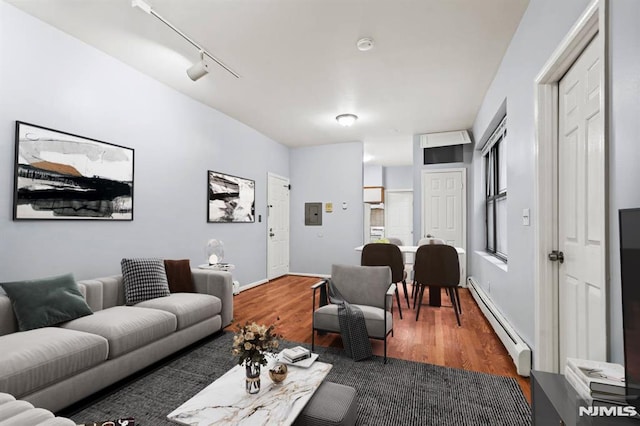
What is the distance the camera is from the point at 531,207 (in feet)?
7.50

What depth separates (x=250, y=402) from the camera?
1479 millimetres

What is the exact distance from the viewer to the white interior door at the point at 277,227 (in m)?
6.14

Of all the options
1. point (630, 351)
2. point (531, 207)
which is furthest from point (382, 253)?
point (630, 351)

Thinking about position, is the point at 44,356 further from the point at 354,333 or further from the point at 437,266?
the point at 437,266

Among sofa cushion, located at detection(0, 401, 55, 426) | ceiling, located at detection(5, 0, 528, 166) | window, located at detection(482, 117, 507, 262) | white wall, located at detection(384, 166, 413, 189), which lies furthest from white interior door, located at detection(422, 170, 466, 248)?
sofa cushion, located at detection(0, 401, 55, 426)

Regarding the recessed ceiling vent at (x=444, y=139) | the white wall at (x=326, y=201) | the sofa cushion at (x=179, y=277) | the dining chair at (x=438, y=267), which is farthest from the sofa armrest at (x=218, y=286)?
the recessed ceiling vent at (x=444, y=139)

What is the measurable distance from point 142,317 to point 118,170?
5.46 feet

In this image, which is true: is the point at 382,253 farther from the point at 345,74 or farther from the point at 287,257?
the point at 287,257

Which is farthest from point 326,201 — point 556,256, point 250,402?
point 250,402

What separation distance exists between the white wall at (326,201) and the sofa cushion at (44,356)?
15.9 feet

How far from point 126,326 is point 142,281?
0.74 meters

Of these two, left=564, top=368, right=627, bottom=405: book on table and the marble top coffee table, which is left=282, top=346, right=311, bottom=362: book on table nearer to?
the marble top coffee table

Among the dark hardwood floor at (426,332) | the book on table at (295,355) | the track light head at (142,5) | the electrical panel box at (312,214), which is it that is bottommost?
the dark hardwood floor at (426,332)

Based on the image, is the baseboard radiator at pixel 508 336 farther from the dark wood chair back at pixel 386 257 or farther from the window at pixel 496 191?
the dark wood chair back at pixel 386 257
